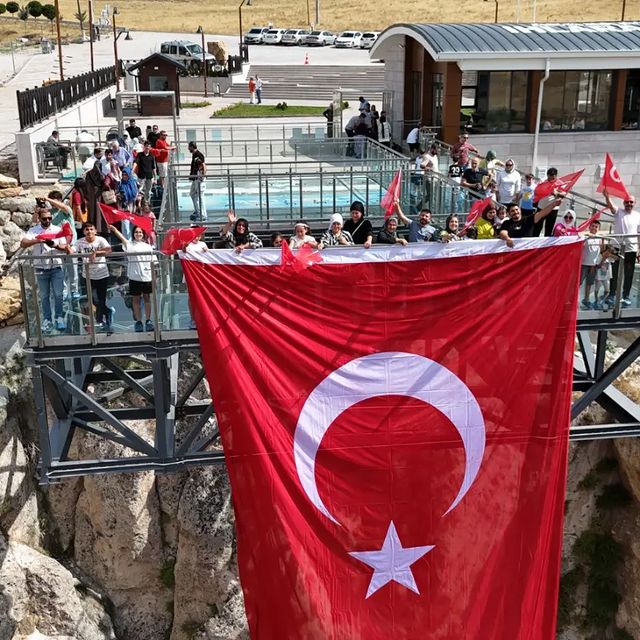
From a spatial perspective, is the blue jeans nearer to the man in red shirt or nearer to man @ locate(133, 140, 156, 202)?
man @ locate(133, 140, 156, 202)

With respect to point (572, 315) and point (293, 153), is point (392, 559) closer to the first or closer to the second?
point (572, 315)

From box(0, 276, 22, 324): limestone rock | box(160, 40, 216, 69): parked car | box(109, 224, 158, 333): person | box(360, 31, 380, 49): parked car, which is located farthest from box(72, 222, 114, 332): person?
box(360, 31, 380, 49): parked car

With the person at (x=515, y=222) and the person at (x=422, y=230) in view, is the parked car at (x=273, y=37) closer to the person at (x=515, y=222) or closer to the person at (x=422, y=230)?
the person at (x=422, y=230)

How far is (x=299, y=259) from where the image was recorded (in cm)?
1159

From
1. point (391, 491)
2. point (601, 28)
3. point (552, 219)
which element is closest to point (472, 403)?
point (391, 491)

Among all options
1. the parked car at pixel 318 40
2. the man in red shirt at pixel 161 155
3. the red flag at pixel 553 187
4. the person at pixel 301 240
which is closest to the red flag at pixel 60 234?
the person at pixel 301 240

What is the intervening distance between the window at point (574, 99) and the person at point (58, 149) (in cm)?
1482

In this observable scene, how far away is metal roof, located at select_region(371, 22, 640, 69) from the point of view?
2598 cm

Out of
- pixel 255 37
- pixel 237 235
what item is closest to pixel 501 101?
pixel 237 235

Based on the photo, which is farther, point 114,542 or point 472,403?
point 114,542

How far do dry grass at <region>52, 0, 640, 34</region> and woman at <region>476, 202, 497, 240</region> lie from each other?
7599 cm

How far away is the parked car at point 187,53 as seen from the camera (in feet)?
192

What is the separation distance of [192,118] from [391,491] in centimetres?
3652

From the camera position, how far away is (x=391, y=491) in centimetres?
1198
